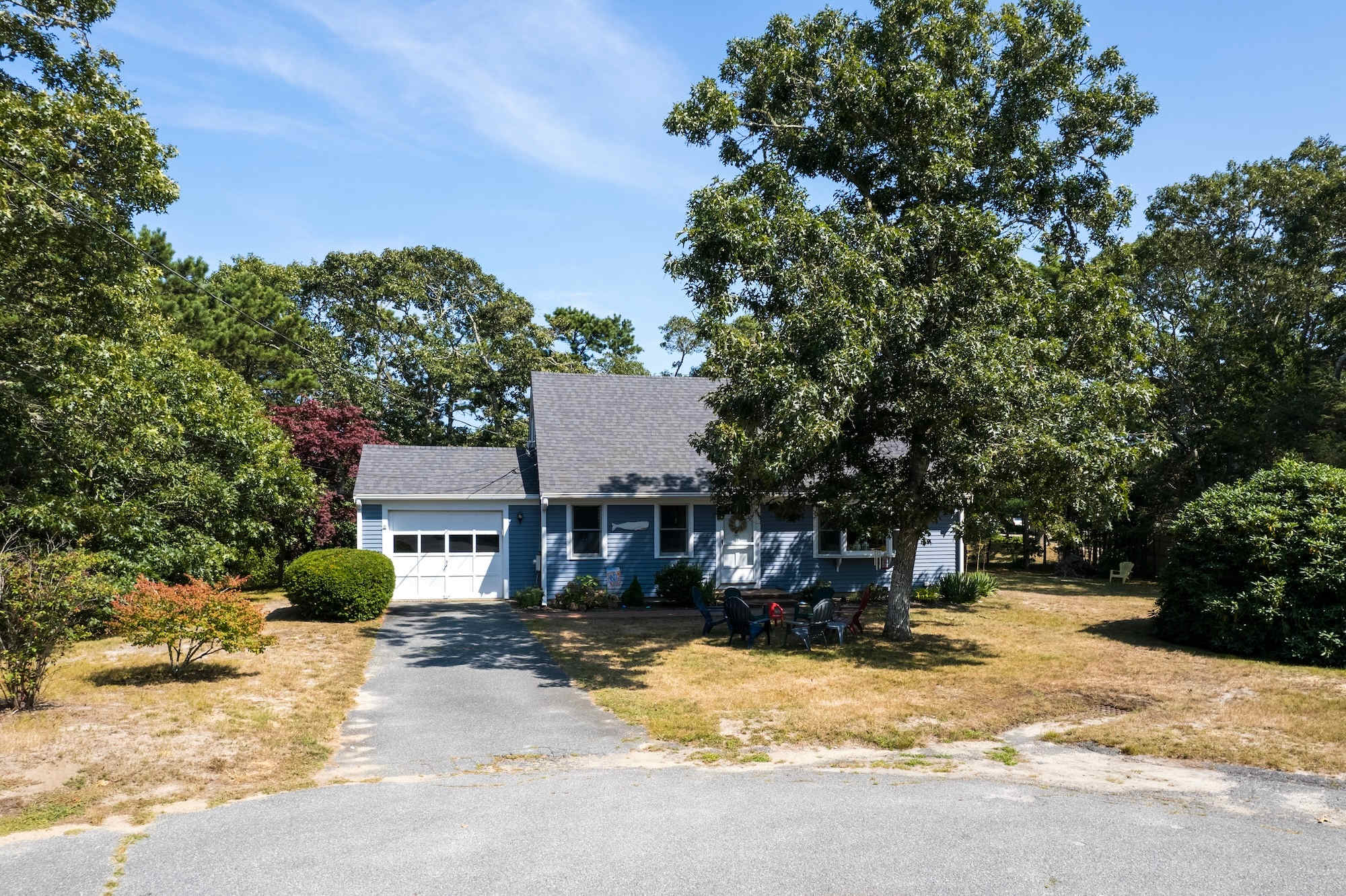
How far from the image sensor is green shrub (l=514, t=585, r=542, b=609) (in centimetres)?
1994

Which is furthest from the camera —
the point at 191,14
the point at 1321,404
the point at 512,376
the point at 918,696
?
the point at 512,376

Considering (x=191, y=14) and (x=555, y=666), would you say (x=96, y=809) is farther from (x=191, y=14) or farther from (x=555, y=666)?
(x=191, y=14)

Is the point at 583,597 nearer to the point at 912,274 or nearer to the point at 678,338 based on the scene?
the point at 912,274

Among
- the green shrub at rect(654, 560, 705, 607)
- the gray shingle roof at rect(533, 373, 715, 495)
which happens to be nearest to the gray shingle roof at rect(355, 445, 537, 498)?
the gray shingle roof at rect(533, 373, 715, 495)

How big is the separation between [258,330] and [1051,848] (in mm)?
29153

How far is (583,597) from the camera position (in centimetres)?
2002

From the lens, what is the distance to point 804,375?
39.7 feet

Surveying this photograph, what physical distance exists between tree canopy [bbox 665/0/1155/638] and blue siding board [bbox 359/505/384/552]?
9.25m

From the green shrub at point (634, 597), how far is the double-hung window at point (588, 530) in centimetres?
121

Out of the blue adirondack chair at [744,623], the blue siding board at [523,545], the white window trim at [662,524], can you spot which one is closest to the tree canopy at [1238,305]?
the white window trim at [662,524]

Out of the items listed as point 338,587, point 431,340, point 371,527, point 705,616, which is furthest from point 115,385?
point 431,340

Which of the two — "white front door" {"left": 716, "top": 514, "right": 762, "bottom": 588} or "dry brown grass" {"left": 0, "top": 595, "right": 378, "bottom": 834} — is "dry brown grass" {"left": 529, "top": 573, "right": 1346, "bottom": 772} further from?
"white front door" {"left": 716, "top": 514, "right": 762, "bottom": 588}

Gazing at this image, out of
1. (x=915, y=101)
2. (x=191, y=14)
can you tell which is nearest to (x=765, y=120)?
(x=915, y=101)

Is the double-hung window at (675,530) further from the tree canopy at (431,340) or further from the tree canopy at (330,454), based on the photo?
the tree canopy at (431,340)
